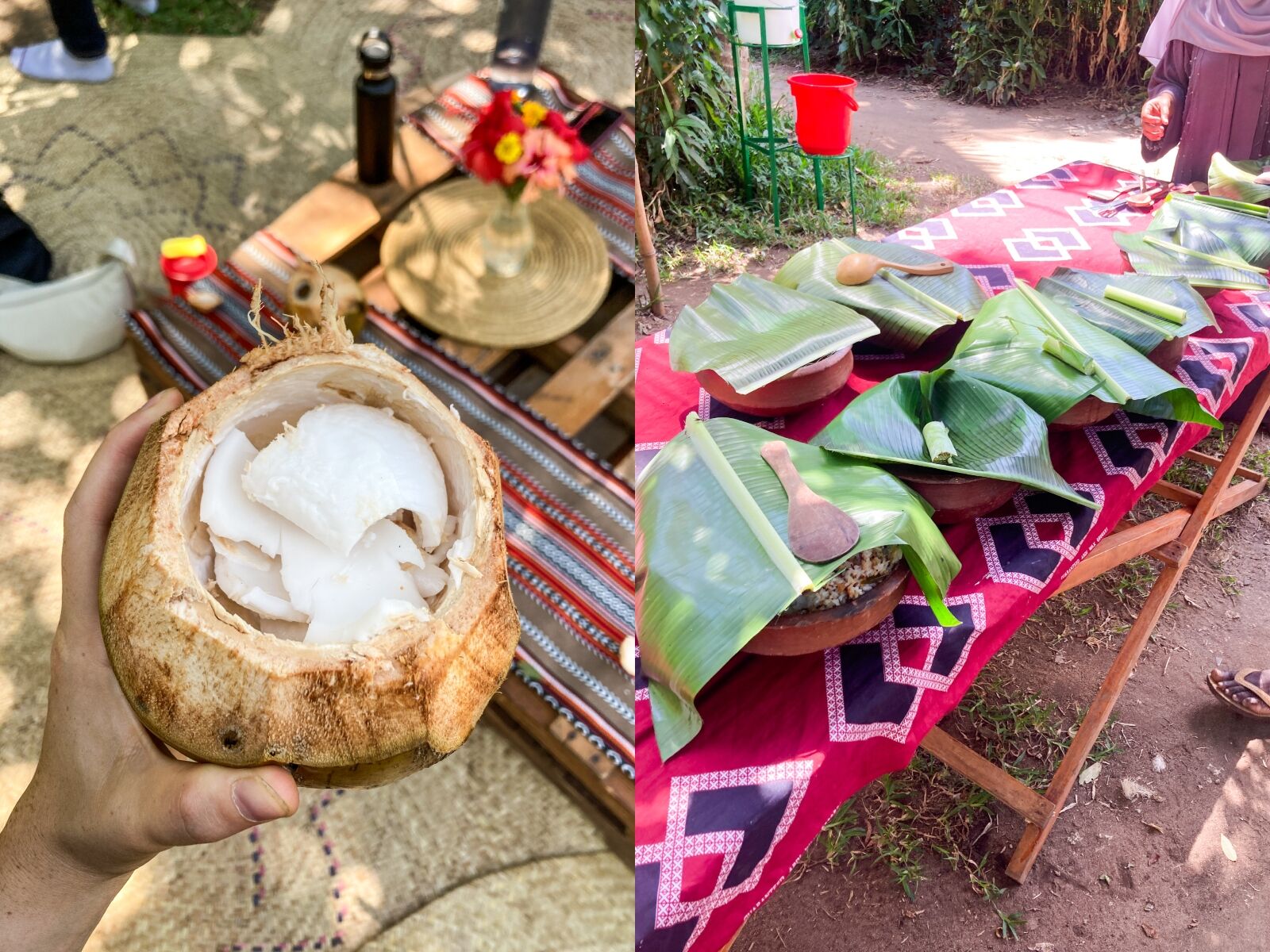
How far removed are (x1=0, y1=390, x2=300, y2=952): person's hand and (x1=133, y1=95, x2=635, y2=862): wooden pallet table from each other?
0.09 metres

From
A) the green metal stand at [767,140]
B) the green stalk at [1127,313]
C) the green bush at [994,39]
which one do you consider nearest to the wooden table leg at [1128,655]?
the green stalk at [1127,313]

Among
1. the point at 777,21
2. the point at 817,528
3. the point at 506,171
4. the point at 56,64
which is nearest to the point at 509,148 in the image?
the point at 506,171

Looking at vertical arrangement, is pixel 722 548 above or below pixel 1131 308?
above

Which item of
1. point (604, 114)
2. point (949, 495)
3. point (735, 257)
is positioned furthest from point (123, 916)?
point (735, 257)

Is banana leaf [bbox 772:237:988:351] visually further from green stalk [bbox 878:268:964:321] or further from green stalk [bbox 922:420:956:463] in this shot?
green stalk [bbox 922:420:956:463]

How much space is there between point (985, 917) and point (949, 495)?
782mm

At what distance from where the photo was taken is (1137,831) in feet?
4.72

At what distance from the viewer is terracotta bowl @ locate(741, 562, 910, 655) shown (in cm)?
77

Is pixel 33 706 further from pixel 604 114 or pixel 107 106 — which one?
pixel 604 114

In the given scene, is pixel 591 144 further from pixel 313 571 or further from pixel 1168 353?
pixel 1168 353

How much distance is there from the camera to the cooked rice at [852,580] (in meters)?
0.77

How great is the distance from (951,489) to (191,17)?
2.57 feet

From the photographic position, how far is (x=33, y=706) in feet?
1.70

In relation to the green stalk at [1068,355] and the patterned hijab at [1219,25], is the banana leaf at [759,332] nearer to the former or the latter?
the green stalk at [1068,355]
